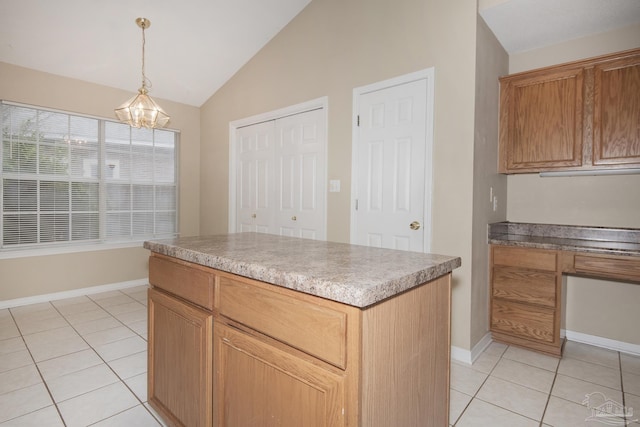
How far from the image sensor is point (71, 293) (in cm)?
383

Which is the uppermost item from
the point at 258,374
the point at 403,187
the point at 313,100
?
the point at 313,100

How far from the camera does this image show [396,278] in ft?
2.97

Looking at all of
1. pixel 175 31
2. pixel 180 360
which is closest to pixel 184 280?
pixel 180 360

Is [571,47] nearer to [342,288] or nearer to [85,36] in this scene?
[342,288]

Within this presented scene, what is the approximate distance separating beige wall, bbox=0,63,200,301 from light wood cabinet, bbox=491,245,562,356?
4164 millimetres

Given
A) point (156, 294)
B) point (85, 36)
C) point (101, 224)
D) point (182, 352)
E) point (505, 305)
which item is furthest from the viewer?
point (101, 224)

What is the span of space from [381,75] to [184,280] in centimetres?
235

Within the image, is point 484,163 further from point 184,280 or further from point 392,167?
point 184,280

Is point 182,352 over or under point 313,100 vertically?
under

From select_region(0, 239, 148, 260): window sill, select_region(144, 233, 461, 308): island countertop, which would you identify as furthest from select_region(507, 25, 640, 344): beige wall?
select_region(0, 239, 148, 260): window sill

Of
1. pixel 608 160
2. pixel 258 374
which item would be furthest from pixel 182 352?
pixel 608 160

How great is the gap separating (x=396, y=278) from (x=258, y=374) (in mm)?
576

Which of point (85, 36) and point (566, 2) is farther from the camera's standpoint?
point (85, 36)

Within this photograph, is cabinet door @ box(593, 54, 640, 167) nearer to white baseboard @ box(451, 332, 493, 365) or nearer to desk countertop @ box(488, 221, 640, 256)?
desk countertop @ box(488, 221, 640, 256)
